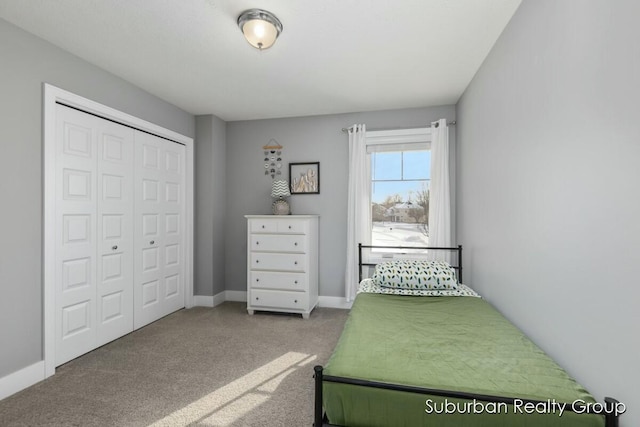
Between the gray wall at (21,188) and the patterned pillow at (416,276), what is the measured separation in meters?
2.73

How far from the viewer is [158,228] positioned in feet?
11.3

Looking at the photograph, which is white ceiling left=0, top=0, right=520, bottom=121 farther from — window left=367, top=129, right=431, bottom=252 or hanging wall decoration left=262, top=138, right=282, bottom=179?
hanging wall decoration left=262, top=138, right=282, bottom=179

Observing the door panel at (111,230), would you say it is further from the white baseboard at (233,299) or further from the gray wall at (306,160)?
the gray wall at (306,160)

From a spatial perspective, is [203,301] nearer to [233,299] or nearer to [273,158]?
[233,299]

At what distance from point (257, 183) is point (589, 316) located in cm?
364

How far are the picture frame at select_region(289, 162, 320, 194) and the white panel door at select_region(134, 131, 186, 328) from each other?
141 centimetres

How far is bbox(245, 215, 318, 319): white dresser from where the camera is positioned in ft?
11.6

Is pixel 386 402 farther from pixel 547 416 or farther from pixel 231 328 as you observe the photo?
pixel 231 328

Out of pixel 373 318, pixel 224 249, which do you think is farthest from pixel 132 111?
pixel 373 318

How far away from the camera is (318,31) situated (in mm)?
2145

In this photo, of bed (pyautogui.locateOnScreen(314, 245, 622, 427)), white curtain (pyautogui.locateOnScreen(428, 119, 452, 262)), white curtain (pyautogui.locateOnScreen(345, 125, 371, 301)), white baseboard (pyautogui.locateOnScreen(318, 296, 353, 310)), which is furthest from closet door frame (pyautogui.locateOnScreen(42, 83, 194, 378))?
white curtain (pyautogui.locateOnScreen(428, 119, 452, 262))

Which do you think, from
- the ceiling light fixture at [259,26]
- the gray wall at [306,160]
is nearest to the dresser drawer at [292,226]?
the gray wall at [306,160]

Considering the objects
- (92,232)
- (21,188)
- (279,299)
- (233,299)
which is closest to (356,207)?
(279,299)

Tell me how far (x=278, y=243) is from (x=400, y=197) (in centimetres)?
162
